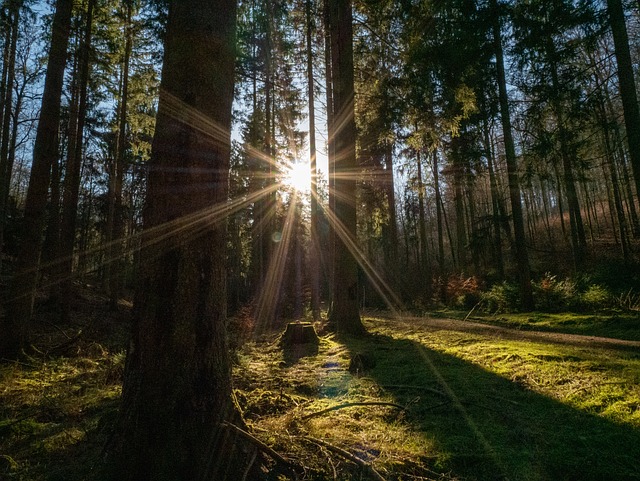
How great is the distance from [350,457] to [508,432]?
4.34ft

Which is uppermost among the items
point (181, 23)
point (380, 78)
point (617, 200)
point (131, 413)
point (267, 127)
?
point (267, 127)

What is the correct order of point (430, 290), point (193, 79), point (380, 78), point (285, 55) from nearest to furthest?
1. point (193, 79)
2. point (380, 78)
3. point (285, 55)
4. point (430, 290)

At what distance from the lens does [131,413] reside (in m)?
2.15

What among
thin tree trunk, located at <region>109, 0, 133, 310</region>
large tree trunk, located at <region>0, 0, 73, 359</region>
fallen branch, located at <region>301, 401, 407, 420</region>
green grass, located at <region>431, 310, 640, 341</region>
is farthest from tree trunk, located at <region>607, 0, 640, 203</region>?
thin tree trunk, located at <region>109, 0, 133, 310</region>

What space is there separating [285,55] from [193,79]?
42.1 feet

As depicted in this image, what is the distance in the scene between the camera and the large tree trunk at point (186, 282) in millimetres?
2121

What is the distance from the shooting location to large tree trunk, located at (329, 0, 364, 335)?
27.3 feet

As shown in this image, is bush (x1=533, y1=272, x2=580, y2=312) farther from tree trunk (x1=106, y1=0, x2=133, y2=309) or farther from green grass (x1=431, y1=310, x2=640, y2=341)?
tree trunk (x1=106, y1=0, x2=133, y2=309)

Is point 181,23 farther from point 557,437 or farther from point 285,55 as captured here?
point 285,55

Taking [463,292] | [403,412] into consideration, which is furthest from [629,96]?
[403,412]

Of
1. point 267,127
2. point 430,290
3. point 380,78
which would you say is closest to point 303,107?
point 267,127

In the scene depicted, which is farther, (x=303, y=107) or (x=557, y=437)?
(x=303, y=107)

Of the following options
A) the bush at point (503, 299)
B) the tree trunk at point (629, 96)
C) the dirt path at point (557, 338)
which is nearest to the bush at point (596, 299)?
the bush at point (503, 299)

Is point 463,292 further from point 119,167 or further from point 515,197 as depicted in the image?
point 119,167
